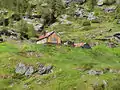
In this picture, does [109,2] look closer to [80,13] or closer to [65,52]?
[80,13]

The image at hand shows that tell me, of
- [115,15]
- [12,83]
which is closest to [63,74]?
[12,83]

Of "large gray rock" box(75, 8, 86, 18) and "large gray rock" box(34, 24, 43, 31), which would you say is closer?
"large gray rock" box(34, 24, 43, 31)

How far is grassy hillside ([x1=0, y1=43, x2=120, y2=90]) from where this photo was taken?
5697 cm

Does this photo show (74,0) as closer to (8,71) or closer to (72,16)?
(72,16)

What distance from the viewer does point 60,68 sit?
64062mm

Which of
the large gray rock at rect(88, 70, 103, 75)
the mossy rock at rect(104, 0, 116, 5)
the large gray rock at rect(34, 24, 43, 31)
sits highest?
the large gray rock at rect(88, 70, 103, 75)

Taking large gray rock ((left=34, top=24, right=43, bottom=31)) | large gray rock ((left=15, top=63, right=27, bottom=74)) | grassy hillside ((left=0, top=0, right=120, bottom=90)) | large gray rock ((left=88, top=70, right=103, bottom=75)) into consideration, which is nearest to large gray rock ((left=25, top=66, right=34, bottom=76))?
large gray rock ((left=15, top=63, right=27, bottom=74))

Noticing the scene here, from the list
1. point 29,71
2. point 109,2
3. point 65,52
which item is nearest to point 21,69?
point 29,71

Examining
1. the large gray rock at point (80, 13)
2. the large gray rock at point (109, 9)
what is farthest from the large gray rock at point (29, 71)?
the large gray rock at point (109, 9)

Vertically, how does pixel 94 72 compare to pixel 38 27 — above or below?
above

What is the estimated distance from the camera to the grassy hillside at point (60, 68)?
57.0 m

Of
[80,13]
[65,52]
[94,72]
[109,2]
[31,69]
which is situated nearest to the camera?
[94,72]

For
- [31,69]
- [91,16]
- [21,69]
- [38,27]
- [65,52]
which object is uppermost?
[31,69]

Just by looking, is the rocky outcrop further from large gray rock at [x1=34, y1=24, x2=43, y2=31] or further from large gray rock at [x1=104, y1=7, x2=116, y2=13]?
large gray rock at [x1=104, y1=7, x2=116, y2=13]
